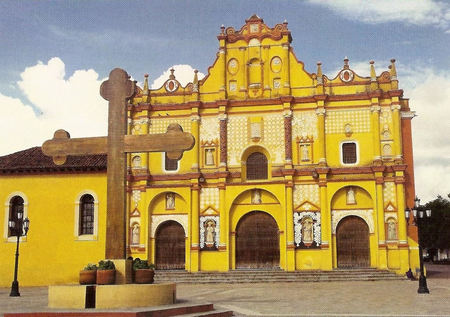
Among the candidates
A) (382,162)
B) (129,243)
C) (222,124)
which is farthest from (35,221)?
(382,162)

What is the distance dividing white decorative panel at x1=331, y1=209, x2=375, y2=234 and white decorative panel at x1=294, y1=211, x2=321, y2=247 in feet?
2.66

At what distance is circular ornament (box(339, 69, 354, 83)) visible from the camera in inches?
1242

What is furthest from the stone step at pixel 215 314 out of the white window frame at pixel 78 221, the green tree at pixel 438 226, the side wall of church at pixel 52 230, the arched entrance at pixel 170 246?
the green tree at pixel 438 226

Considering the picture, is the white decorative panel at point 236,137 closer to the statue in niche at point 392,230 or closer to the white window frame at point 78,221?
the white window frame at point 78,221

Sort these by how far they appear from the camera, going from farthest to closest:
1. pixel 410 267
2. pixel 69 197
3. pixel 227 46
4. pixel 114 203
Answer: pixel 227 46 < pixel 69 197 < pixel 410 267 < pixel 114 203

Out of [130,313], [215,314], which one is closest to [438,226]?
[215,314]

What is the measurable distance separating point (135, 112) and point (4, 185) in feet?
27.6

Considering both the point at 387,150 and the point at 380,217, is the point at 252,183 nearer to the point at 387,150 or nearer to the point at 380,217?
the point at 380,217

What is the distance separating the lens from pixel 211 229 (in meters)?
31.0

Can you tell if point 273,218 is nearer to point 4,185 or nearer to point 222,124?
point 222,124

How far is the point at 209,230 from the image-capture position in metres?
31.0

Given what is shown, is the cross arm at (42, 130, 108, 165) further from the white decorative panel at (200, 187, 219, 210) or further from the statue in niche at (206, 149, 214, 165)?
the statue in niche at (206, 149, 214, 165)

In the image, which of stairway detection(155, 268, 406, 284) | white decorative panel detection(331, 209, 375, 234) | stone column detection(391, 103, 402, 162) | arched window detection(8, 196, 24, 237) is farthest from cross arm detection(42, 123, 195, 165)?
stone column detection(391, 103, 402, 162)

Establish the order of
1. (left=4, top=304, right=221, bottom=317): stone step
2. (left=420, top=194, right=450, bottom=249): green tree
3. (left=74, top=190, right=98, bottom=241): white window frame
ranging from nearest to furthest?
(left=4, top=304, right=221, bottom=317): stone step, (left=74, top=190, right=98, bottom=241): white window frame, (left=420, top=194, right=450, bottom=249): green tree
